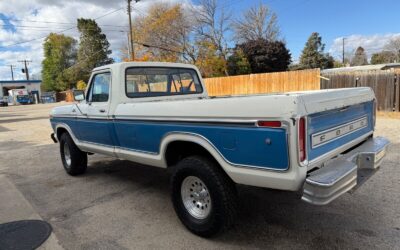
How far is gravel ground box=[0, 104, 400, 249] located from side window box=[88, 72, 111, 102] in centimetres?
155

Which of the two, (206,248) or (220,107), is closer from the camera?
(220,107)

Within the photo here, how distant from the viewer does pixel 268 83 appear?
1908cm

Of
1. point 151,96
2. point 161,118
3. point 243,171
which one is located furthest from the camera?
point 151,96

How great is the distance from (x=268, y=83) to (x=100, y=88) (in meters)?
15.2

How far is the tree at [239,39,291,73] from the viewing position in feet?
114

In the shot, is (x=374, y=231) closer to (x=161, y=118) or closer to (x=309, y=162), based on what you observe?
(x=309, y=162)

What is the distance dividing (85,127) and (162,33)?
3450 centimetres

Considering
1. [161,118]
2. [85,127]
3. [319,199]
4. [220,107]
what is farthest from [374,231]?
[85,127]

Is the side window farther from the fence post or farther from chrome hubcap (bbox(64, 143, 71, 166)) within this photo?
the fence post

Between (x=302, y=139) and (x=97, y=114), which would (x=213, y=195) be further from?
(x=97, y=114)

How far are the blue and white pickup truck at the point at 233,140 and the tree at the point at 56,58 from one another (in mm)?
66357

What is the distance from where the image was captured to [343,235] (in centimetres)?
338

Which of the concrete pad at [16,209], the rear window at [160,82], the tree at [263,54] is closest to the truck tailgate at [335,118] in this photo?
the rear window at [160,82]

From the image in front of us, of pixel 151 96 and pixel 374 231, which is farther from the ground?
pixel 151 96
